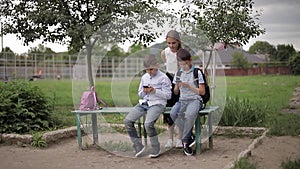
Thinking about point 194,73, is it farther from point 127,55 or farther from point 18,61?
point 18,61

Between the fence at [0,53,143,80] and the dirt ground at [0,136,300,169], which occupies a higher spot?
the fence at [0,53,143,80]

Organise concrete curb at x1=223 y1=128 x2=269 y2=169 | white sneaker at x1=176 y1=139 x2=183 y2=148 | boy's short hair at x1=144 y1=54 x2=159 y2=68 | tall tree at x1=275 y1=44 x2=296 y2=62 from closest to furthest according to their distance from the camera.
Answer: concrete curb at x1=223 y1=128 x2=269 y2=169 → boy's short hair at x1=144 y1=54 x2=159 y2=68 → white sneaker at x1=176 y1=139 x2=183 y2=148 → tall tree at x1=275 y1=44 x2=296 y2=62

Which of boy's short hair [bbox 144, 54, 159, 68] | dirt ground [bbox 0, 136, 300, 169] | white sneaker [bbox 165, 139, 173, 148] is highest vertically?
boy's short hair [bbox 144, 54, 159, 68]

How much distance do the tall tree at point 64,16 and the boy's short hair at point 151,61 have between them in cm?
387

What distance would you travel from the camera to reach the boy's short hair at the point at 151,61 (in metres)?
5.54

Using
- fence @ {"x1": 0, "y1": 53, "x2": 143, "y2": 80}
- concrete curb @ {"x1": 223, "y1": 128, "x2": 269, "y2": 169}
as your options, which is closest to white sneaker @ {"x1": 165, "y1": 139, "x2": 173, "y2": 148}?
concrete curb @ {"x1": 223, "y1": 128, "x2": 269, "y2": 169}

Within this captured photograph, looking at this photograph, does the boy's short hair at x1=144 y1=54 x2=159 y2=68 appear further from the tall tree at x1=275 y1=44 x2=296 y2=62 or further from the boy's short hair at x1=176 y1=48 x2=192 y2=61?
the tall tree at x1=275 y1=44 x2=296 y2=62

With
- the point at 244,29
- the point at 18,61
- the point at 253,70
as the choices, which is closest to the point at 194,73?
the point at 244,29

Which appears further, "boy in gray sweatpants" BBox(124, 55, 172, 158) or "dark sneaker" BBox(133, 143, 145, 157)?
"dark sneaker" BBox(133, 143, 145, 157)

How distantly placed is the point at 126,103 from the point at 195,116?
3.92ft

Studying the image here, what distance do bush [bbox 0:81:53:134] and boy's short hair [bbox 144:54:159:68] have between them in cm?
238

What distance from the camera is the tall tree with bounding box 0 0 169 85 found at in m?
9.61

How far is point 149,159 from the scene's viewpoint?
5.47 m

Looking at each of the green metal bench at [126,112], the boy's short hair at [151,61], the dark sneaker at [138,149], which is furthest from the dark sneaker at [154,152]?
the boy's short hair at [151,61]
